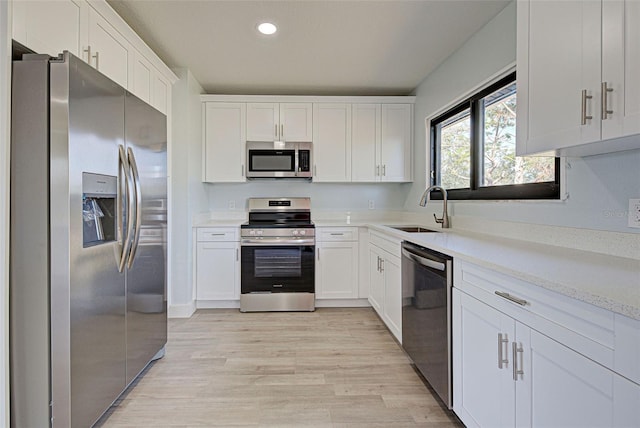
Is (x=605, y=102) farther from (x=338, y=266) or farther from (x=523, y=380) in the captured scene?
(x=338, y=266)

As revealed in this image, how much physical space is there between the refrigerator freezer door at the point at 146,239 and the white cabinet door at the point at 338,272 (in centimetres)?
170

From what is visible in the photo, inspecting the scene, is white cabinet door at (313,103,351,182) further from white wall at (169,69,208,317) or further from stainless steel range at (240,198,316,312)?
white wall at (169,69,208,317)

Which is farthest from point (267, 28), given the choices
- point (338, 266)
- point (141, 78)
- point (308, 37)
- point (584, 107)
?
point (338, 266)

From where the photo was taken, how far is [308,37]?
271 centimetres

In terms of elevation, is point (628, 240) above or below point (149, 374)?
above

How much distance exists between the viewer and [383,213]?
14.3ft

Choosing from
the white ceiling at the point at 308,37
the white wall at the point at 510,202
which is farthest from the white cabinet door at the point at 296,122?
the white wall at the point at 510,202

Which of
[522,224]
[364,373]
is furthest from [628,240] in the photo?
[364,373]

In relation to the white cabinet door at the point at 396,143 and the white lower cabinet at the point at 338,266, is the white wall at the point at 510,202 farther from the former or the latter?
the white lower cabinet at the point at 338,266

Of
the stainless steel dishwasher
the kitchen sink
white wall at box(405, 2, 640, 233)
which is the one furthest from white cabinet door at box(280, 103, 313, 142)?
the stainless steel dishwasher

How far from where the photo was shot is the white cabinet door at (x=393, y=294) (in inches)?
103

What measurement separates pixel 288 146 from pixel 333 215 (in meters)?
1.04

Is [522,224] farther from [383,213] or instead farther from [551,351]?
[383,213]

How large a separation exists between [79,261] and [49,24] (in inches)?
44.6
